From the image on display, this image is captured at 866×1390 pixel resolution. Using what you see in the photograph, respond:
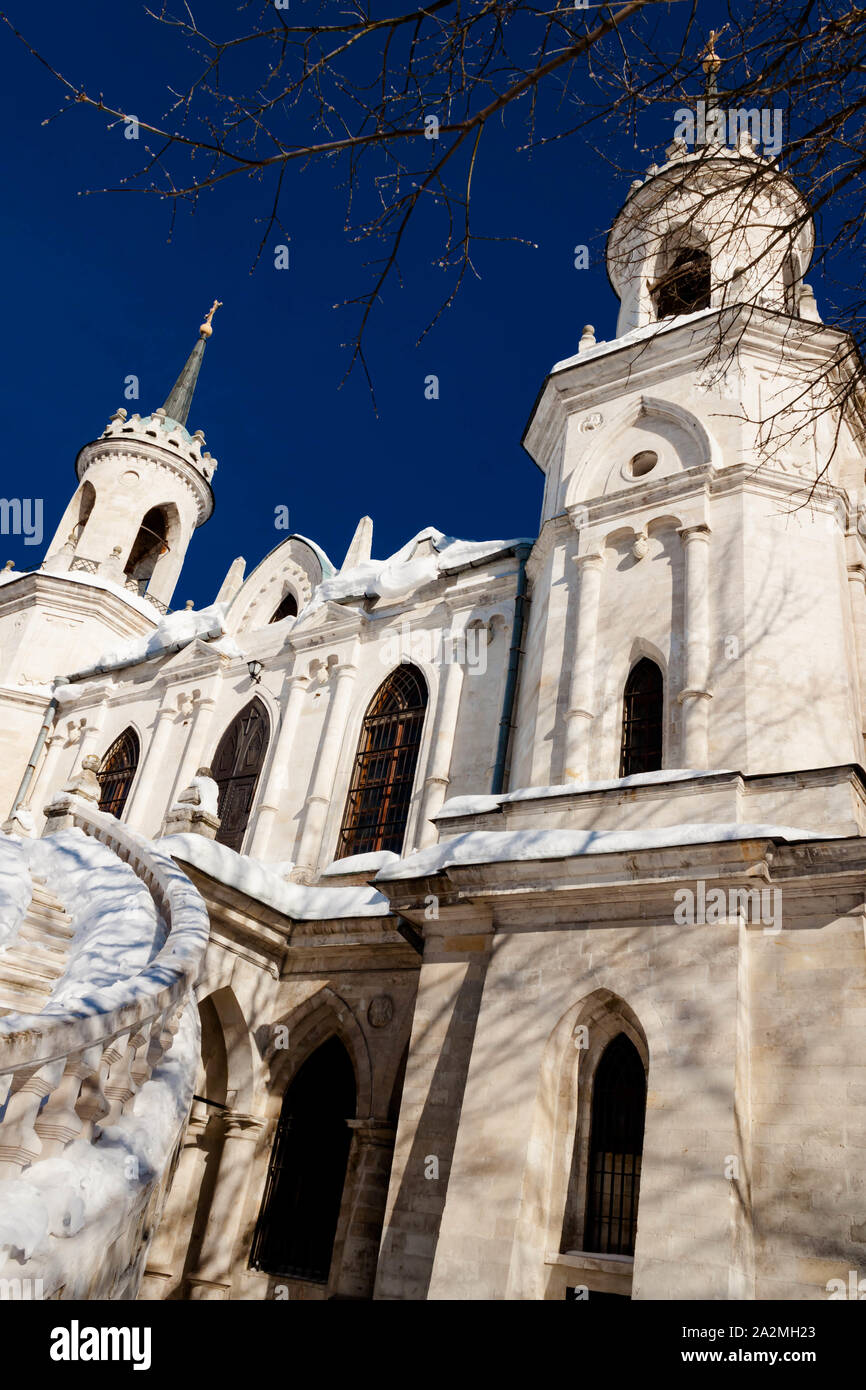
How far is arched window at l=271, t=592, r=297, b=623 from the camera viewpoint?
22.0 meters

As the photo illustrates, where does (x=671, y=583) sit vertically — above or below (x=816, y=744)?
above

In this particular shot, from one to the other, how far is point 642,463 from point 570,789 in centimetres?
626

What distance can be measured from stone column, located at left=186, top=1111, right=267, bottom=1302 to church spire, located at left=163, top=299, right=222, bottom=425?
25286mm

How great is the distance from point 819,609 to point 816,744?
1.96 m

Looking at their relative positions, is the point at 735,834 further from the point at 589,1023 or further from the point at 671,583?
the point at 671,583

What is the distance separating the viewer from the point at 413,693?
55.7 feet

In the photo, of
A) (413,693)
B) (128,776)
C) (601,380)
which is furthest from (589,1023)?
(128,776)

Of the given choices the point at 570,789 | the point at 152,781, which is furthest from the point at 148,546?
the point at 570,789

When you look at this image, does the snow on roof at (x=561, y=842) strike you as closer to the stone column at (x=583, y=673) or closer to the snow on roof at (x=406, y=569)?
the stone column at (x=583, y=673)

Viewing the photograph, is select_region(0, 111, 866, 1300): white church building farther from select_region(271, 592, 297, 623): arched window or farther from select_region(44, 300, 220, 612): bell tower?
select_region(44, 300, 220, 612): bell tower

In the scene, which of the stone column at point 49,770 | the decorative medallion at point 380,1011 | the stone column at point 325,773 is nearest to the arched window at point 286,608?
the stone column at point 325,773

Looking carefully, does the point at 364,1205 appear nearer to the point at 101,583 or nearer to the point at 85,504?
the point at 101,583

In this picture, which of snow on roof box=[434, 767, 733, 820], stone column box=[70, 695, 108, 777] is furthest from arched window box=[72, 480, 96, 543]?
snow on roof box=[434, 767, 733, 820]
